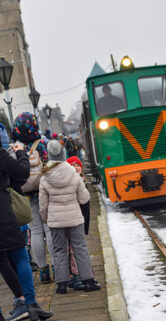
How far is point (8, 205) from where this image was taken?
4.51 meters

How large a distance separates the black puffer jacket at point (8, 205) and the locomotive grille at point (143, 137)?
649 cm

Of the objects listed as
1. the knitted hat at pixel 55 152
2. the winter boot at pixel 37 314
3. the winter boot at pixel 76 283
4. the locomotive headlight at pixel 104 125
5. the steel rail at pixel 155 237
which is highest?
the knitted hat at pixel 55 152

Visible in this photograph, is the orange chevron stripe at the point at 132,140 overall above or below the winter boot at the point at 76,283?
above

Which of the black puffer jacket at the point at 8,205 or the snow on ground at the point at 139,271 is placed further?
the snow on ground at the point at 139,271

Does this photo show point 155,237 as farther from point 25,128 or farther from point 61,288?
point 25,128

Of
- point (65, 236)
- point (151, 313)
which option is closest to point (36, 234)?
point (65, 236)

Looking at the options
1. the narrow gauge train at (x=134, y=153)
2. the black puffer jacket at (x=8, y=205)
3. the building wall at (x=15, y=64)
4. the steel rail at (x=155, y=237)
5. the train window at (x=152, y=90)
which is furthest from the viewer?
the building wall at (x=15, y=64)

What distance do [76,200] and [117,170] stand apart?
5.40 m

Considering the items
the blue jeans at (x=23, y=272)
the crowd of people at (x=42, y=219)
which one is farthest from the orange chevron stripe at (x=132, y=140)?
the blue jeans at (x=23, y=272)

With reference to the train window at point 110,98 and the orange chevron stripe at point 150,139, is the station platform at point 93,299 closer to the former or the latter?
the orange chevron stripe at point 150,139

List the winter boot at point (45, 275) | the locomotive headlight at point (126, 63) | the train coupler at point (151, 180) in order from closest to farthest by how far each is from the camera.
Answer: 1. the winter boot at point (45, 275)
2. the train coupler at point (151, 180)
3. the locomotive headlight at point (126, 63)

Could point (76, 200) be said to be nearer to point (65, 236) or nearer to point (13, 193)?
point (65, 236)

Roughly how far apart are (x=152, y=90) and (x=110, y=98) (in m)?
0.96

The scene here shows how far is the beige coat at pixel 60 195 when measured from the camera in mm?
5488
